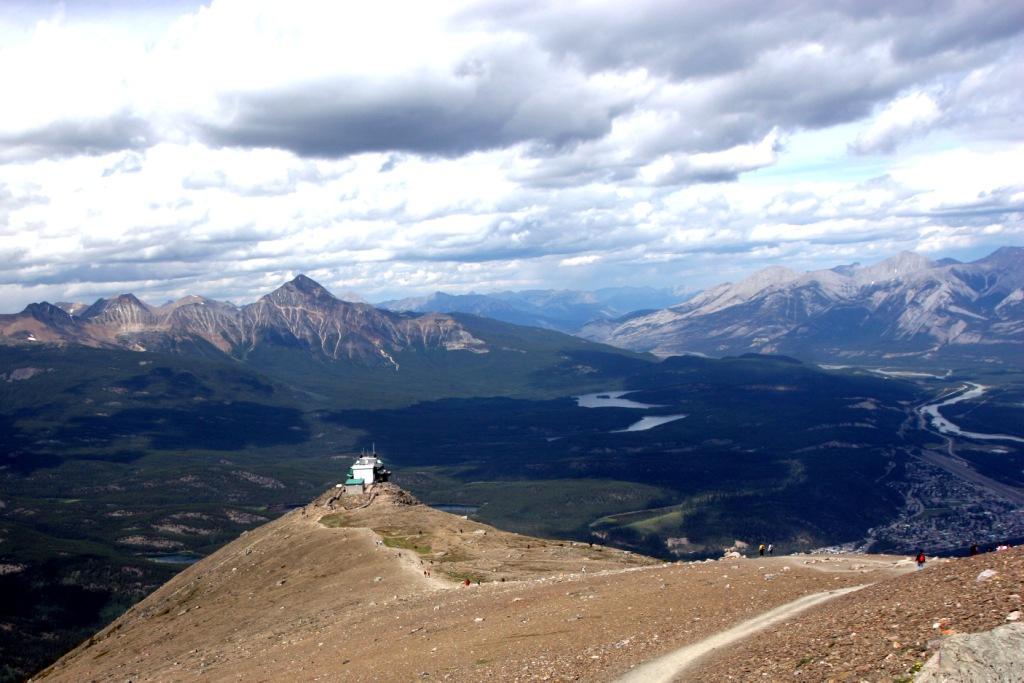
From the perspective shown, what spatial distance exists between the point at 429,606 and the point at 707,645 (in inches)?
1124

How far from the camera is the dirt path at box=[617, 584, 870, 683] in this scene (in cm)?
3207

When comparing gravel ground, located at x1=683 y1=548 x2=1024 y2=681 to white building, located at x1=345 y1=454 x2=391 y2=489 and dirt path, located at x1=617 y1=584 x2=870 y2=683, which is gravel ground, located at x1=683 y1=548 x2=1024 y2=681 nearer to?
dirt path, located at x1=617 y1=584 x2=870 y2=683

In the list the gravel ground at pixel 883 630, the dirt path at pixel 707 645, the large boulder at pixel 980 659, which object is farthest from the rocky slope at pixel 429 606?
the large boulder at pixel 980 659

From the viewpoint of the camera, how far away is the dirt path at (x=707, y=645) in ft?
Result: 105

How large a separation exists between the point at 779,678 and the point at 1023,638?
23.8 ft

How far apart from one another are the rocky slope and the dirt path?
86 centimetres

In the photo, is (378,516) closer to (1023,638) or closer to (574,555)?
(574,555)

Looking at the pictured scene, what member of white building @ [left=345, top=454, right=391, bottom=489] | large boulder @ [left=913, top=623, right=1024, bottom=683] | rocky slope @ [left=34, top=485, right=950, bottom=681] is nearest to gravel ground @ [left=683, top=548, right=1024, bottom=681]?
large boulder @ [left=913, top=623, right=1024, bottom=683]

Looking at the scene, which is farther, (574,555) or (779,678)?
(574,555)

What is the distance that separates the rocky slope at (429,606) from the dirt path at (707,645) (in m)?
0.86

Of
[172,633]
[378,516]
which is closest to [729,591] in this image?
[172,633]

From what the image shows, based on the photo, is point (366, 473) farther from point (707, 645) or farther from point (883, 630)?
point (883, 630)

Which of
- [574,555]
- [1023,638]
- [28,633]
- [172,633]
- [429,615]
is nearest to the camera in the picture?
[1023,638]

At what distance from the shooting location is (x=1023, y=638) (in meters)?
24.3
